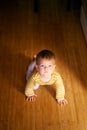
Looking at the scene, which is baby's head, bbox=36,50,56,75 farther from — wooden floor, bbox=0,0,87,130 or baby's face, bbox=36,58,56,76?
wooden floor, bbox=0,0,87,130

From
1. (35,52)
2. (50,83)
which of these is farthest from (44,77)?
(35,52)

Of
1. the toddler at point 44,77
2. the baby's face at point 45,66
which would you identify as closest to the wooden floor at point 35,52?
the toddler at point 44,77

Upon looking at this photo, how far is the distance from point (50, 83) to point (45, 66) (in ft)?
0.71

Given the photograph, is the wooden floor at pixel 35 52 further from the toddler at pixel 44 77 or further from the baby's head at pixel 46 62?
the baby's head at pixel 46 62

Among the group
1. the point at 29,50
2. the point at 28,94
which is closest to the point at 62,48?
the point at 29,50

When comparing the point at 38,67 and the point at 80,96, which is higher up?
the point at 38,67

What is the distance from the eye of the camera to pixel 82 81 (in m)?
1.74

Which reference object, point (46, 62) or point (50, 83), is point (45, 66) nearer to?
point (46, 62)

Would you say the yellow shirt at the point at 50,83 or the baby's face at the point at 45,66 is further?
the yellow shirt at the point at 50,83

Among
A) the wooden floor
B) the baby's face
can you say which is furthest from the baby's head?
the wooden floor

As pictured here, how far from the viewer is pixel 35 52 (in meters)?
1.96

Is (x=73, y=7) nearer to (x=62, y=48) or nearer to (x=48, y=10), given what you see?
(x=48, y=10)

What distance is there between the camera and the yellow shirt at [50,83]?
5.07 feet

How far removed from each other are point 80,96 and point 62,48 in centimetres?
50
